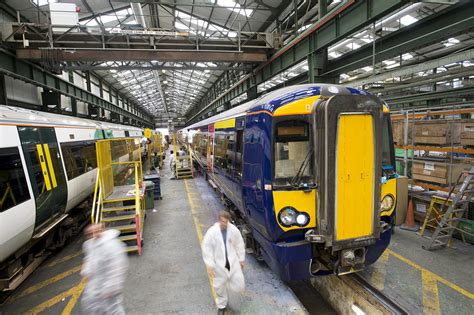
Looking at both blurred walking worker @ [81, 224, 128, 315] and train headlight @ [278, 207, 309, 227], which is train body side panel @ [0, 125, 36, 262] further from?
train headlight @ [278, 207, 309, 227]

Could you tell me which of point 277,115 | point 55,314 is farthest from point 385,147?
point 55,314

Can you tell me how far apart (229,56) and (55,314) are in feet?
30.9

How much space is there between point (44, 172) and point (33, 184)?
20.8 inches

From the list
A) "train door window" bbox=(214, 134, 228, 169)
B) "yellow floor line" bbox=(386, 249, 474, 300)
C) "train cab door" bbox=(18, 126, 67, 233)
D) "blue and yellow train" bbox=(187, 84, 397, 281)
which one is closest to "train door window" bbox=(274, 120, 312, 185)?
"blue and yellow train" bbox=(187, 84, 397, 281)

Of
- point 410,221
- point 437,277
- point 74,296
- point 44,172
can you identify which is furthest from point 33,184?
point 410,221

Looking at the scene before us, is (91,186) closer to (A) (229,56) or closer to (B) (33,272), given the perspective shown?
(B) (33,272)

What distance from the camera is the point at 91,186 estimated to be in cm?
840

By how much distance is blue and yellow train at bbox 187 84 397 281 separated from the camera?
3.43 metres

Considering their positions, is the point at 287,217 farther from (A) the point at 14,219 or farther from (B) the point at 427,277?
(A) the point at 14,219

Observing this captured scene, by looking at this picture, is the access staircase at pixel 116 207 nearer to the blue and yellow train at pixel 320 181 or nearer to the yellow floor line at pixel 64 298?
the yellow floor line at pixel 64 298

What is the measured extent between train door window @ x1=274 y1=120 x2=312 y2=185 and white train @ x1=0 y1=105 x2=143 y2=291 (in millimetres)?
4335

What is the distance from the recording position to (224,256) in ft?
12.0

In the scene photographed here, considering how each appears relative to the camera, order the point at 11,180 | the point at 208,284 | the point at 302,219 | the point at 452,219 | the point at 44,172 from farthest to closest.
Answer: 1. the point at 452,219
2. the point at 44,172
3. the point at 208,284
4. the point at 11,180
5. the point at 302,219

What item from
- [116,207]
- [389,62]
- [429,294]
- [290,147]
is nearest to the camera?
[290,147]
